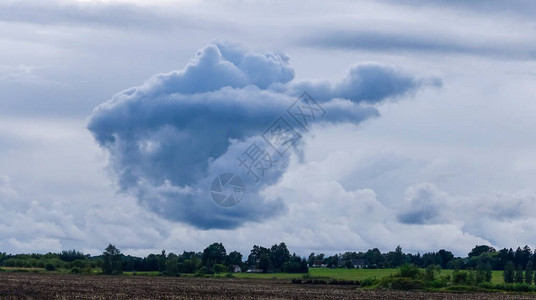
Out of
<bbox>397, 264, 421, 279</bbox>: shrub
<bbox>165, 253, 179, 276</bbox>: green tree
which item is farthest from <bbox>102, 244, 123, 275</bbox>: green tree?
<bbox>397, 264, 421, 279</bbox>: shrub

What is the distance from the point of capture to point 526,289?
116 m

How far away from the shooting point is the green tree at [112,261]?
611ft

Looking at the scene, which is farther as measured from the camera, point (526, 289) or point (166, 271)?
point (166, 271)

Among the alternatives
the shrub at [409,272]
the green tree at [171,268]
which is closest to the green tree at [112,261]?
the green tree at [171,268]

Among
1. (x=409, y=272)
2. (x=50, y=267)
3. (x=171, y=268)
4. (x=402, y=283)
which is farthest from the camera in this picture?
(x=50, y=267)

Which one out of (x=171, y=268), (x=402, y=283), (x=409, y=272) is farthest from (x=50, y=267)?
(x=402, y=283)

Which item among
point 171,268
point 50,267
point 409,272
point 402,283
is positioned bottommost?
point 402,283

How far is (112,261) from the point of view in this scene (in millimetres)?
188500

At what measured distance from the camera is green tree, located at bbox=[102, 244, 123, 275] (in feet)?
611

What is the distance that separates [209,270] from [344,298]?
123 metres

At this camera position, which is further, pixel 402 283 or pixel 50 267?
pixel 50 267

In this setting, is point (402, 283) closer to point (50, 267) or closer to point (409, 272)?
point (409, 272)

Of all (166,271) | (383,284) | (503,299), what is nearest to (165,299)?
(503,299)

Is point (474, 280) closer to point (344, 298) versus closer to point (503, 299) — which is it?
point (503, 299)
